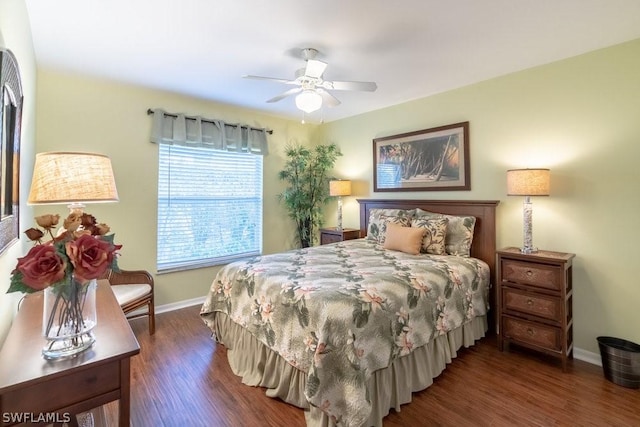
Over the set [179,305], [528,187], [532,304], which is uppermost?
[528,187]

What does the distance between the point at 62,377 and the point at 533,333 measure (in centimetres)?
297

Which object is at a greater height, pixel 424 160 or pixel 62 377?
pixel 424 160

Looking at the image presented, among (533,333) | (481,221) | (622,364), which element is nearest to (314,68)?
(481,221)

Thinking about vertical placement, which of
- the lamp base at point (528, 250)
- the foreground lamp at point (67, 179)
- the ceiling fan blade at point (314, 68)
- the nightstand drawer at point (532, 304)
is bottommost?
the nightstand drawer at point (532, 304)

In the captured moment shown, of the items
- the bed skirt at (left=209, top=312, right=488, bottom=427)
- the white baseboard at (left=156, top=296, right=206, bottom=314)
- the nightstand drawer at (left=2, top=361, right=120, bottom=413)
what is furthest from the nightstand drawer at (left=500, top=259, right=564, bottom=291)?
the white baseboard at (left=156, top=296, right=206, bottom=314)

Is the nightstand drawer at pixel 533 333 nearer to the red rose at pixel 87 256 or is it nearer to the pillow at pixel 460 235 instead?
the pillow at pixel 460 235

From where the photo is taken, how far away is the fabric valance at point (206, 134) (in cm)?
349

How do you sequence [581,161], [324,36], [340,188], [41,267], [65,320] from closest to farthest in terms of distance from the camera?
[41,267]
[65,320]
[324,36]
[581,161]
[340,188]

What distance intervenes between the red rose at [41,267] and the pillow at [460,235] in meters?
3.01

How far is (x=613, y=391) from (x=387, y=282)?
5.65 feet

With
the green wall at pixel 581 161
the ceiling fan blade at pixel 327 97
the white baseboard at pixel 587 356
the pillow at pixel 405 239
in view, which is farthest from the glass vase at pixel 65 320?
the white baseboard at pixel 587 356

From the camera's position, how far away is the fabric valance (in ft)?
11.4

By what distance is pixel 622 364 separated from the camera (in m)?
2.13

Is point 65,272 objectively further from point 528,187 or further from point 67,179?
point 528,187
